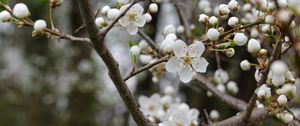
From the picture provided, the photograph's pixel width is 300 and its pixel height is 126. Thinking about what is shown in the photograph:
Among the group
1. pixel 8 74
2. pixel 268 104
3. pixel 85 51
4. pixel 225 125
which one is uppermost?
pixel 8 74

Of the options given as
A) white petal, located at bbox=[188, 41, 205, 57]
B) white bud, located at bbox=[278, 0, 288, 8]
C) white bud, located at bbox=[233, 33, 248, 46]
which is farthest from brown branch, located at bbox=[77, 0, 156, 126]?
white bud, located at bbox=[278, 0, 288, 8]

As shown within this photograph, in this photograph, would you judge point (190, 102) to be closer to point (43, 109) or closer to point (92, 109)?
point (92, 109)

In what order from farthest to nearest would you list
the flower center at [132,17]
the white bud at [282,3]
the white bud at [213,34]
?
the flower center at [132,17]
the white bud at [213,34]
the white bud at [282,3]

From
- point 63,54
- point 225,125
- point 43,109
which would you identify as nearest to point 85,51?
point 63,54

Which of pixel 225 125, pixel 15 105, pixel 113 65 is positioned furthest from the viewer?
pixel 15 105

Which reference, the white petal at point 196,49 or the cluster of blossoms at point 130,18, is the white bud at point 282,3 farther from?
the cluster of blossoms at point 130,18

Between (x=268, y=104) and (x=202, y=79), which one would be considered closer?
(x=268, y=104)

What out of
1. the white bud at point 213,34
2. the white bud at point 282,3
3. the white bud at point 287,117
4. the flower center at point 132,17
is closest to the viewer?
the white bud at point 282,3

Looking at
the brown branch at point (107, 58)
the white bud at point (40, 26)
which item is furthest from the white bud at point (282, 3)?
the white bud at point (40, 26)
